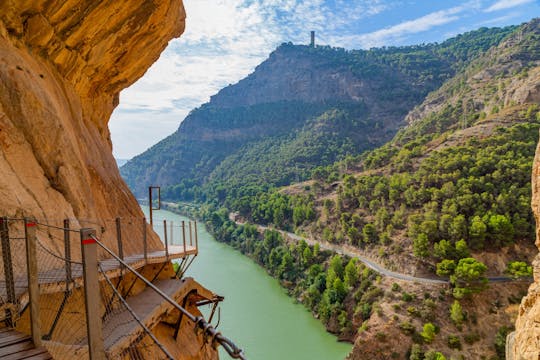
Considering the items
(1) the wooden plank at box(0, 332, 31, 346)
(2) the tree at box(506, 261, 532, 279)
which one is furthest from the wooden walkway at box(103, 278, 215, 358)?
(2) the tree at box(506, 261, 532, 279)

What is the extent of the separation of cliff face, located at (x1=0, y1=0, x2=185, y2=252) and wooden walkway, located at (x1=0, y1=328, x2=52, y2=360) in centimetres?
214

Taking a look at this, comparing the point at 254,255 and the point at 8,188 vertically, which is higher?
the point at 8,188

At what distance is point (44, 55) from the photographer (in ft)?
24.5

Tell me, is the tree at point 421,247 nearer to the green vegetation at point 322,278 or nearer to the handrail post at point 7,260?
the green vegetation at point 322,278

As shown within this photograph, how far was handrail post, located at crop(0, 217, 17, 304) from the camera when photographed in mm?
3162

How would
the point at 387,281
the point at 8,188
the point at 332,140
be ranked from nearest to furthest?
the point at 8,188 → the point at 387,281 → the point at 332,140

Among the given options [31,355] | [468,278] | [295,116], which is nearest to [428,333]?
[468,278]

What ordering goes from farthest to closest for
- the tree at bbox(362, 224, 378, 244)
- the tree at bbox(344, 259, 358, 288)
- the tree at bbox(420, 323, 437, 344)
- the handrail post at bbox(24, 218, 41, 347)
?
1. the tree at bbox(362, 224, 378, 244)
2. the tree at bbox(344, 259, 358, 288)
3. the tree at bbox(420, 323, 437, 344)
4. the handrail post at bbox(24, 218, 41, 347)

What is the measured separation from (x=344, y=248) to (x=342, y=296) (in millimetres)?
7761

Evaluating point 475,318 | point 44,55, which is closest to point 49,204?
point 44,55

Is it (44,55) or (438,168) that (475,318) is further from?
(44,55)

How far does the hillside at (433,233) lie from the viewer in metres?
22.2

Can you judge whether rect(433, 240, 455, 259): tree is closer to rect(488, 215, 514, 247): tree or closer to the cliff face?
rect(488, 215, 514, 247): tree

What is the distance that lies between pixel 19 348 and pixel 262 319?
26.3 m
